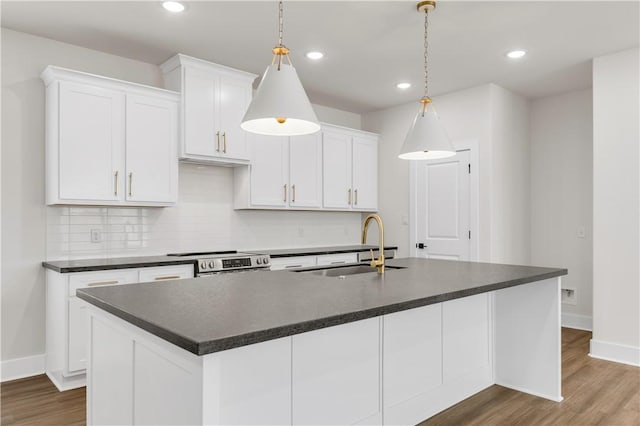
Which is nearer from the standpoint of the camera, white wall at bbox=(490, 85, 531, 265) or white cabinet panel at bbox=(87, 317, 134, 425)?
white cabinet panel at bbox=(87, 317, 134, 425)

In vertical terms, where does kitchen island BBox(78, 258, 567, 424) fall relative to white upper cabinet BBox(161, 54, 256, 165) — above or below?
below

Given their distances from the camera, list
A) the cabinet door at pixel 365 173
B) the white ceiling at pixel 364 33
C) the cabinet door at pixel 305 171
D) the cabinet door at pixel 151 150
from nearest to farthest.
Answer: the white ceiling at pixel 364 33 < the cabinet door at pixel 151 150 < the cabinet door at pixel 305 171 < the cabinet door at pixel 365 173

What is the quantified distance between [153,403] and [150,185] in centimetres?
253

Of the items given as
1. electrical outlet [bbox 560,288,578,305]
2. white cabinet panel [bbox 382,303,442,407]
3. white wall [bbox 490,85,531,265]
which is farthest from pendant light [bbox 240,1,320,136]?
electrical outlet [bbox 560,288,578,305]

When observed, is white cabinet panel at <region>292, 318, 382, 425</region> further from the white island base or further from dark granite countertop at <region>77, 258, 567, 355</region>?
dark granite countertop at <region>77, 258, 567, 355</region>

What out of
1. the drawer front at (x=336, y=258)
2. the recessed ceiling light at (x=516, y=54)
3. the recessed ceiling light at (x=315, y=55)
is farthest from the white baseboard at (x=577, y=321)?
the recessed ceiling light at (x=315, y=55)

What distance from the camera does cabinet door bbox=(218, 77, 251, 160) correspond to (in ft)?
13.6

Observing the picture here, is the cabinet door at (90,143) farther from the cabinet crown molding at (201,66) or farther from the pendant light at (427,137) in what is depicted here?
the pendant light at (427,137)

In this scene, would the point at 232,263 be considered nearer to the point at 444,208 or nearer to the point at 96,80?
the point at 96,80

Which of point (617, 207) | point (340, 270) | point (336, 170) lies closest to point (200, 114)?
point (336, 170)

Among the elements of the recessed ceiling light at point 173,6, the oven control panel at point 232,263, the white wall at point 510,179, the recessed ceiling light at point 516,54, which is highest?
the recessed ceiling light at point 516,54

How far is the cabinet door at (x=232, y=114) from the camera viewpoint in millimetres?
4137

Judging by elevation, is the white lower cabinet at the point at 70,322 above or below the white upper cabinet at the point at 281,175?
below

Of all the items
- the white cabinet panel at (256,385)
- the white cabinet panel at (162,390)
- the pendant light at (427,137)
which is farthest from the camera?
the pendant light at (427,137)
